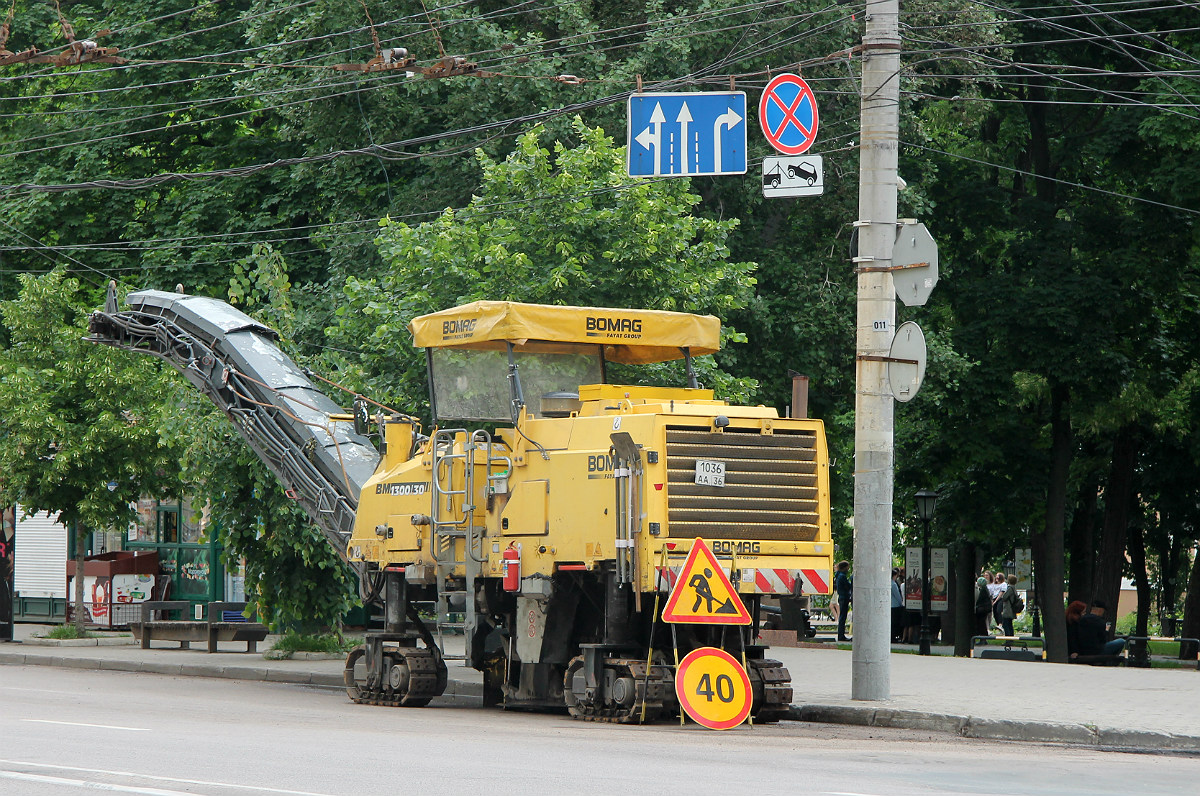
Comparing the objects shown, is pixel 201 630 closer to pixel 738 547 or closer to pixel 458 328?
pixel 458 328

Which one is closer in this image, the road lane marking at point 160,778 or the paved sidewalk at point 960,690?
the road lane marking at point 160,778

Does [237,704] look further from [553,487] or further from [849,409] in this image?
[849,409]

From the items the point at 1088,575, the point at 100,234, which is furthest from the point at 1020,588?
the point at 100,234

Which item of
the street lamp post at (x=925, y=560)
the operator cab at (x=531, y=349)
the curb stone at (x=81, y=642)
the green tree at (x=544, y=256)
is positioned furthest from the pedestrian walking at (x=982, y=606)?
the operator cab at (x=531, y=349)

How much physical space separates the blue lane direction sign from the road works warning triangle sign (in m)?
5.14

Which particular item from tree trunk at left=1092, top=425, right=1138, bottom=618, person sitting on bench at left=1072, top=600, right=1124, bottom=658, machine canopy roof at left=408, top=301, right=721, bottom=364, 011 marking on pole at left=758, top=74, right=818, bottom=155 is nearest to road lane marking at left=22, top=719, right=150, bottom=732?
machine canopy roof at left=408, top=301, right=721, bottom=364

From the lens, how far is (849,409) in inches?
1160

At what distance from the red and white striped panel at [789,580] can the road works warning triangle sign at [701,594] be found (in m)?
0.70

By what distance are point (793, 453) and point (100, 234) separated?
22.5 meters

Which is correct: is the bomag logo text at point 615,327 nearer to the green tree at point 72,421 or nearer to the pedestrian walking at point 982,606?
the green tree at point 72,421

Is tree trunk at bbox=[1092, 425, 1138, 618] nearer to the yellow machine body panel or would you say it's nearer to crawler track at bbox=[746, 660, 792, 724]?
the yellow machine body panel

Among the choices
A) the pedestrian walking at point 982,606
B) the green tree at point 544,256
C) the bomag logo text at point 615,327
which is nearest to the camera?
the bomag logo text at point 615,327

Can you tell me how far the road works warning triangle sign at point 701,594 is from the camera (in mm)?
13156

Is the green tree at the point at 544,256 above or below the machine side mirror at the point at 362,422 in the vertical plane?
above
